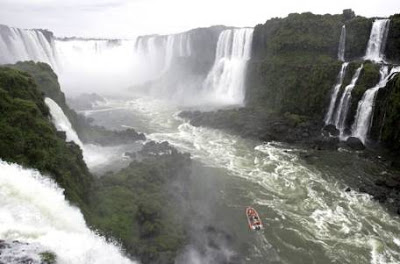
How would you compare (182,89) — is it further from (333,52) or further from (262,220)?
(262,220)

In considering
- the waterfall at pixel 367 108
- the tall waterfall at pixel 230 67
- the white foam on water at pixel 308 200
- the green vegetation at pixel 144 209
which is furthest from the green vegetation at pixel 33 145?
the tall waterfall at pixel 230 67

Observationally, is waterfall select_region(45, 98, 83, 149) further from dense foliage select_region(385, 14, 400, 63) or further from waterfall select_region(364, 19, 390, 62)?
dense foliage select_region(385, 14, 400, 63)

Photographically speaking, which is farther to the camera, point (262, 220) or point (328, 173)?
point (328, 173)

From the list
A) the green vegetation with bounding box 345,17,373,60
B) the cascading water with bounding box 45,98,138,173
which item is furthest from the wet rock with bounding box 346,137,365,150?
the cascading water with bounding box 45,98,138,173

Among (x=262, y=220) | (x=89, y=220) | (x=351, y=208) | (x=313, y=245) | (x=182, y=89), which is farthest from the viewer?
(x=182, y=89)

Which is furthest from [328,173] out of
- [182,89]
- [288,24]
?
[182,89]

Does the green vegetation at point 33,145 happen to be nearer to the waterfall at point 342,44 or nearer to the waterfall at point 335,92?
the waterfall at point 335,92

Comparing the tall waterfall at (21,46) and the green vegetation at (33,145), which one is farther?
the tall waterfall at (21,46)
